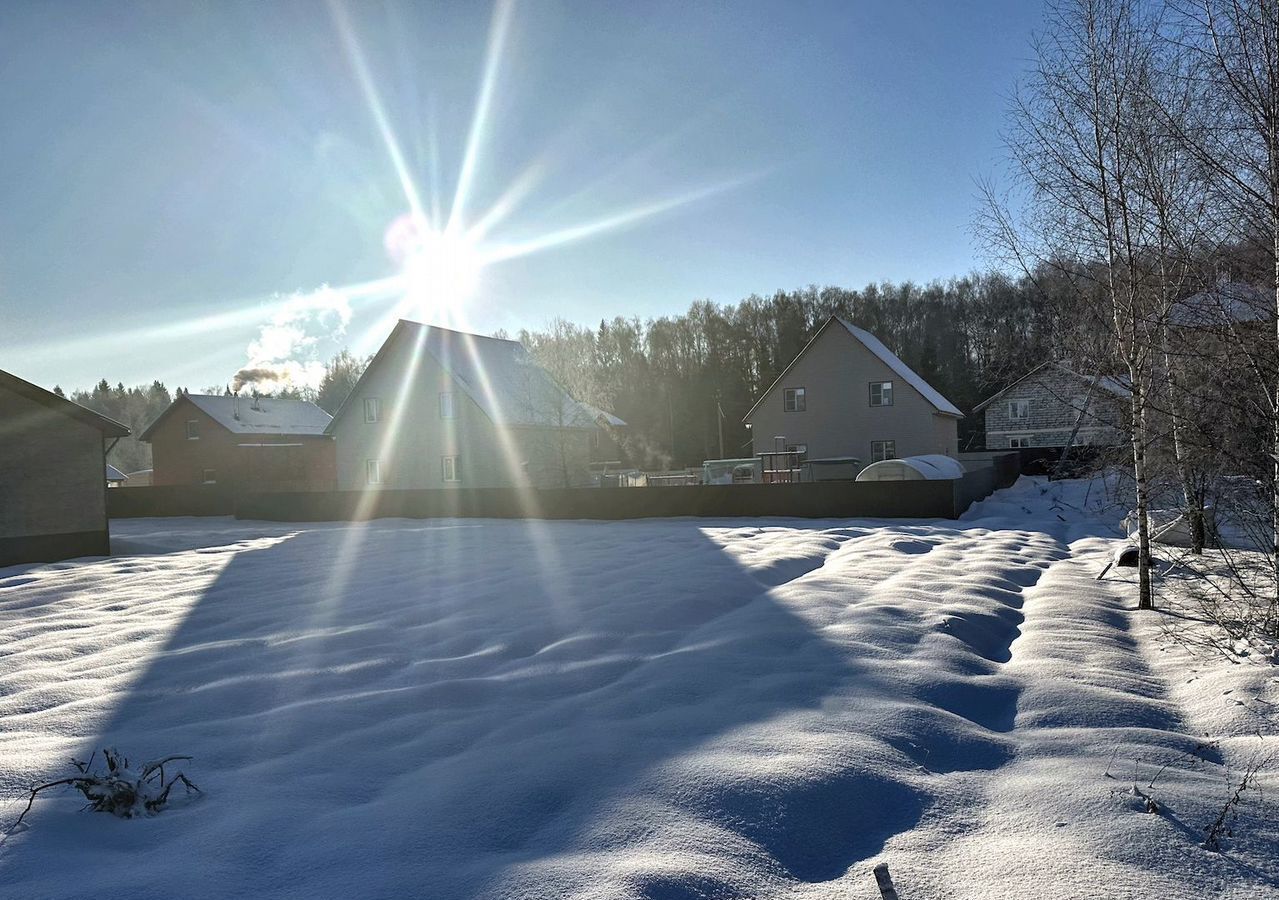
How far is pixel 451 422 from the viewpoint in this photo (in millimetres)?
25875

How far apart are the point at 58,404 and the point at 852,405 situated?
80.4 ft

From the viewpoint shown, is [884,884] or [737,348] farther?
[737,348]

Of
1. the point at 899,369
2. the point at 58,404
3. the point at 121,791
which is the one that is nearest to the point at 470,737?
the point at 121,791

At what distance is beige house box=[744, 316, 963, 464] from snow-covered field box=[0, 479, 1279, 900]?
21820 mm

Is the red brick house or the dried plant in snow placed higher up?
the red brick house

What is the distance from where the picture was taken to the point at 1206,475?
8.55 meters

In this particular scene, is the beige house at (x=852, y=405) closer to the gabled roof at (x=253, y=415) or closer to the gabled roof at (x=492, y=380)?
the gabled roof at (x=492, y=380)

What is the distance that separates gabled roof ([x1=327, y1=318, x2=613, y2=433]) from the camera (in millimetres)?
25828

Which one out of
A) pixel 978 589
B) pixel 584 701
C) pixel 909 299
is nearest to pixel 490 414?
pixel 978 589

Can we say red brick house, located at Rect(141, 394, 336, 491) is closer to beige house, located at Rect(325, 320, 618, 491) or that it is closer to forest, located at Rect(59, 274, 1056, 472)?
beige house, located at Rect(325, 320, 618, 491)

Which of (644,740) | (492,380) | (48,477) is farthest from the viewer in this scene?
(492,380)

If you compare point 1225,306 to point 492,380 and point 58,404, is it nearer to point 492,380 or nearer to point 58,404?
point 58,404

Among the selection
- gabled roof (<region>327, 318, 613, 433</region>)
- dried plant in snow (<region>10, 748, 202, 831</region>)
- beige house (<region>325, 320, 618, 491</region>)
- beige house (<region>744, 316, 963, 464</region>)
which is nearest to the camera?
dried plant in snow (<region>10, 748, 202, 831</region>)

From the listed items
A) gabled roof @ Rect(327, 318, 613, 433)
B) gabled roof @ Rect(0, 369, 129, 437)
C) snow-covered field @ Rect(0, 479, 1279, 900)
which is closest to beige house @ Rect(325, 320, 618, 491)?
gabled roof @ Rect(327, 318, 613, 433)
